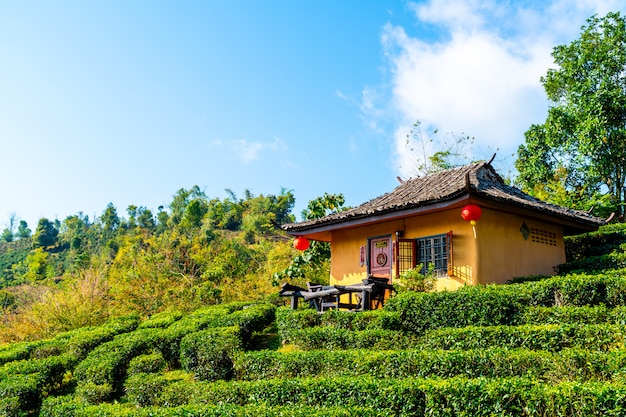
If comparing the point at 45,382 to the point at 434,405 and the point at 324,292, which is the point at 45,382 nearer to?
the point at 324,292

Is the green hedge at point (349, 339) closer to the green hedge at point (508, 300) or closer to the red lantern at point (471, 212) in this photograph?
the green hedge at point (508, 300)

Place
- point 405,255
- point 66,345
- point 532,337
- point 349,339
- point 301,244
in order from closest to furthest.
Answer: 1. point 532,337
2. point 349,339
3. point 405,255
4. point 66,345
5. point 301,244

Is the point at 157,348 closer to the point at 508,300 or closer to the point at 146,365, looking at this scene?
the point at 146,365

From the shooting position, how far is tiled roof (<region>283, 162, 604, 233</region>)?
12273 mm

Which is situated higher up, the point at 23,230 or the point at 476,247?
the point at 23,230

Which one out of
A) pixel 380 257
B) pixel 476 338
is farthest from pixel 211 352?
pixel 476 338

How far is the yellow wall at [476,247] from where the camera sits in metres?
12.8

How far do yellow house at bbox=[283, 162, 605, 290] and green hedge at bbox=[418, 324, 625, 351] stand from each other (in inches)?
128

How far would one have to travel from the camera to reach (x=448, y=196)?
11.9 metres

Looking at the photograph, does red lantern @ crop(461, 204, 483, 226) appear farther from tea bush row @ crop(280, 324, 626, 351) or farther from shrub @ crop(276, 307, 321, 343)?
shrub @ crop(276, 307, 321, 343)

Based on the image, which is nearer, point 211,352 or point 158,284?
point 211,352

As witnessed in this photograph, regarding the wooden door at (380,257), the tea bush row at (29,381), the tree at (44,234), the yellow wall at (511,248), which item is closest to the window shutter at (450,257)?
the yellow wall at (511,248)

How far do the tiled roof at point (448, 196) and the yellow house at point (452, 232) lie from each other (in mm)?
24

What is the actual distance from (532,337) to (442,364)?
1.54m
